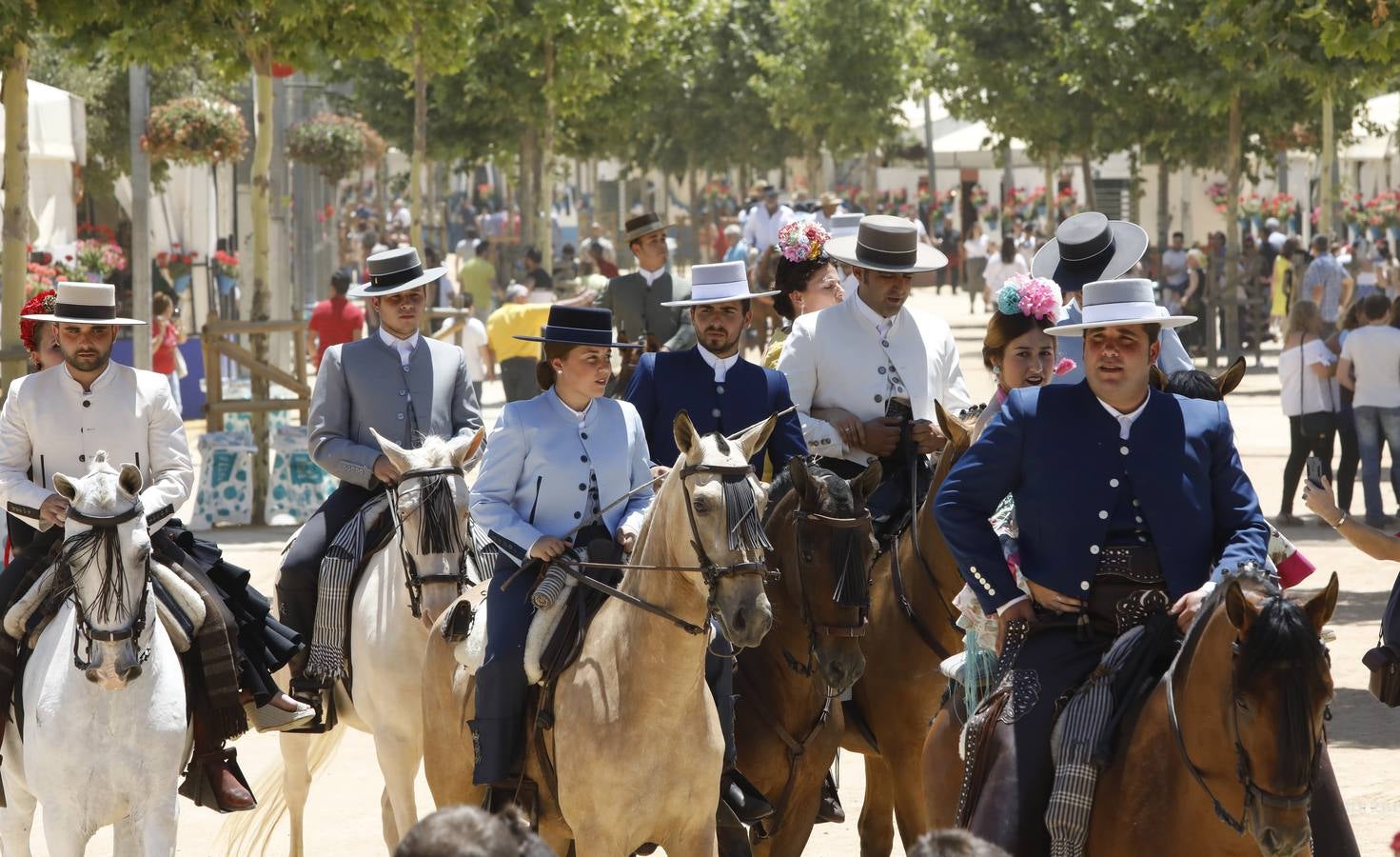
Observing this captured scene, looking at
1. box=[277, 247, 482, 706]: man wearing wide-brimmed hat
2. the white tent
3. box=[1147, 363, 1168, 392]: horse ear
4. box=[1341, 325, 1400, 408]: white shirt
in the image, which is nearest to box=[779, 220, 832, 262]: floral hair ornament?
box=[277, 247, 482, 706]: man wearing wide-brimmed hat

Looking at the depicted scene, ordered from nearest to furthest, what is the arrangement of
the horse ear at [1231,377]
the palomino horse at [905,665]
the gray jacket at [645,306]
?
the horse ear at [1231,377], the palomino horse at [905,665], the gray jacket at [645,306]

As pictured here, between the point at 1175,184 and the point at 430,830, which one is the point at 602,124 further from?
the point at 430,830

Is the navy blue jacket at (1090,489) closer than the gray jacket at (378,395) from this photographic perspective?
Yes

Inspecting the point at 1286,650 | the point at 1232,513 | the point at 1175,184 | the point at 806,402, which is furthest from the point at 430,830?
the point at 1175,184

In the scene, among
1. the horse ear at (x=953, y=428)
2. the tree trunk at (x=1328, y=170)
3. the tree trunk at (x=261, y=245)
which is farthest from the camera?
the tree trunk at (x=1328, y=170)

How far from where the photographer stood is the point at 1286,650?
179 inches

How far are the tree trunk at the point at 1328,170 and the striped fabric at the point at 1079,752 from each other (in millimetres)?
21917

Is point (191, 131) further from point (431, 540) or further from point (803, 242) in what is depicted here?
point (431, 540)

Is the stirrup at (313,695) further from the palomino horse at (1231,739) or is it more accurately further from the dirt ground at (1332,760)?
the palomino horse at (1231,739)

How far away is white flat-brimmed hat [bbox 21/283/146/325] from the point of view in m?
7.40

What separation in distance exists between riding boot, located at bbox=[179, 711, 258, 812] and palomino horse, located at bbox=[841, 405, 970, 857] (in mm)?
2501

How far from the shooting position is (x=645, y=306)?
578 inches

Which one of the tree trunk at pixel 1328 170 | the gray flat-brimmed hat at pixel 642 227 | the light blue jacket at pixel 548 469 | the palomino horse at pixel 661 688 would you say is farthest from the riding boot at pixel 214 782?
the tree trunk at pixel 1328 170

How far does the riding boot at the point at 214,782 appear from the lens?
7477 mm
